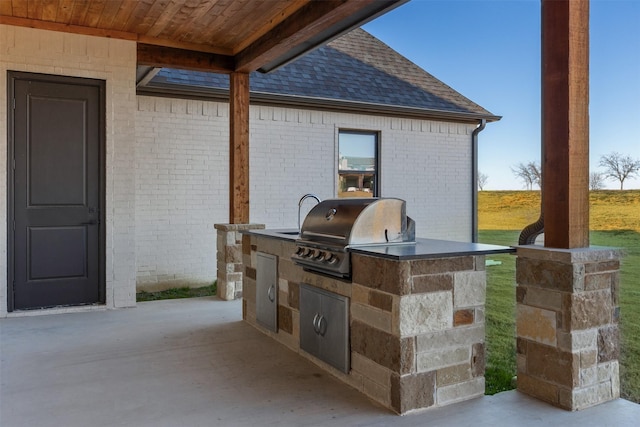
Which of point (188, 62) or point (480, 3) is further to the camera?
point (480, 3)

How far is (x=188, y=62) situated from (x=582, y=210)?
13.9 feet

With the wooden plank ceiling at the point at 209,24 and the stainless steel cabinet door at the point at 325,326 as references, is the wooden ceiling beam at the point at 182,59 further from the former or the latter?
the stainless steel cabinet door at the point at 325,326

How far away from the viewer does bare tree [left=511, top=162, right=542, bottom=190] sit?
9.27 metres

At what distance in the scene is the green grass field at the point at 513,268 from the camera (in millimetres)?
3791

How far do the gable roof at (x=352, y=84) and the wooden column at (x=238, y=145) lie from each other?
3.93ft

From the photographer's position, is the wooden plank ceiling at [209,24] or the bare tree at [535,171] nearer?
the wooden plank ceiling at [209,24]

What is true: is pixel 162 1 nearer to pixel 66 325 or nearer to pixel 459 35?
pixel 66 325

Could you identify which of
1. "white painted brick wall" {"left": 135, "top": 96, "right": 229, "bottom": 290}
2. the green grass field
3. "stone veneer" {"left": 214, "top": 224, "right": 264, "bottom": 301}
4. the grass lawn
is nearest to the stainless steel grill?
the green grass field

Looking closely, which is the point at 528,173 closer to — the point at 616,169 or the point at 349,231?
the point at 616,169

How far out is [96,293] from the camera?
5.11m

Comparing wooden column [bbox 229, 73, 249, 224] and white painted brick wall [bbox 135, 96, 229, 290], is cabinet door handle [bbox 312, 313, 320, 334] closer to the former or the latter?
wooden column [bbox 229, 73, 249, 224]

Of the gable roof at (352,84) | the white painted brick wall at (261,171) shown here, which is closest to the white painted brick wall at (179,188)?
the white painted brick wall at (261,171)

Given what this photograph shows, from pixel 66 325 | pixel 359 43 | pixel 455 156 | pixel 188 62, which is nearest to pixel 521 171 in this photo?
pixel 455 156

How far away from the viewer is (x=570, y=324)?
8.57 feet
